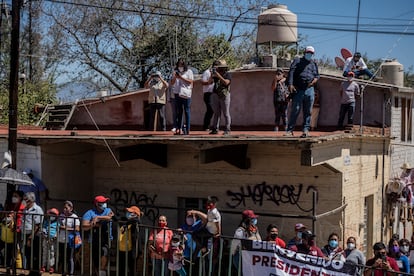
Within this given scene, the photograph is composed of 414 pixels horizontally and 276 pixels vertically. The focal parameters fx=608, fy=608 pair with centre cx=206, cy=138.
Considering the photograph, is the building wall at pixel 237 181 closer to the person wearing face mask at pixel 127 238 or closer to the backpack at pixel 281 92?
the person wearing face mask at pixel 127 238

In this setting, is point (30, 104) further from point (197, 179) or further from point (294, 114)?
point (294, 114)

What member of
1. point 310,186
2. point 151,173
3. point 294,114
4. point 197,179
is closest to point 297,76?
point 294,114

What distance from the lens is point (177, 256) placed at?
9531 mm

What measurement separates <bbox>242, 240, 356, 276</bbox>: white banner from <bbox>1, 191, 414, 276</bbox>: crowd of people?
1.57 ft

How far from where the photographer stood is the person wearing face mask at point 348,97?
1485 centimetres

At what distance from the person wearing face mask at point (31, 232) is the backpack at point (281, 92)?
6.34 meters

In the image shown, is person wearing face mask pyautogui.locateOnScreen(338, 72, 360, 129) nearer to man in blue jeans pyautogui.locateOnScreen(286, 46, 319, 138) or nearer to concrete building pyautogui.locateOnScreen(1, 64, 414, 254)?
concrete building pyautogui.locateOnScreen(1, 64, 414, 254)

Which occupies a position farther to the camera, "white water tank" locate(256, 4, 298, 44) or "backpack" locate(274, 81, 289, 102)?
"white water tank" locate(256, 4, 298, 44)

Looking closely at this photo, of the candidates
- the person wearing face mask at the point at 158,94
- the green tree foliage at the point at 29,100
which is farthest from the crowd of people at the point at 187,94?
the green tree foliage at the point at 29,100

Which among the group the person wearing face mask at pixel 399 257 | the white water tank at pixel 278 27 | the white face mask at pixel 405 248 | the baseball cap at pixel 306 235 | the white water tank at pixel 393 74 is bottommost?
the white face mask at pixel 405 248

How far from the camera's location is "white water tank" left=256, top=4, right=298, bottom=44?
63.8 feet

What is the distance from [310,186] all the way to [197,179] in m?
2.52

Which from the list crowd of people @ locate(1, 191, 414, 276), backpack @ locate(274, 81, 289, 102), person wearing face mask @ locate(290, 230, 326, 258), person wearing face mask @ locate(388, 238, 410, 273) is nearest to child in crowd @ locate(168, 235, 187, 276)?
crowd of people @ locate(1, 191, 414, 276)

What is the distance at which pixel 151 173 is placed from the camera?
13.8 metres
